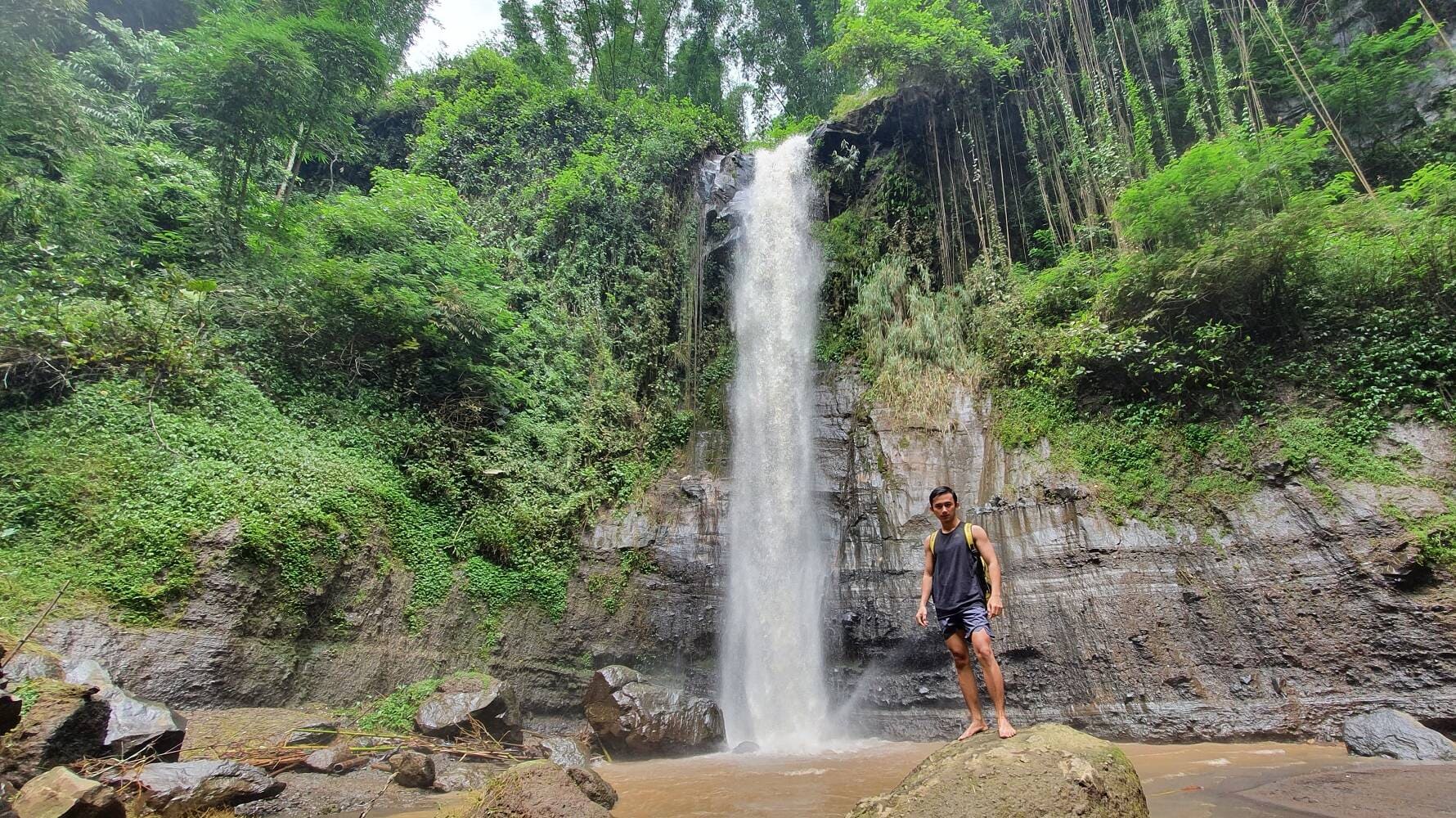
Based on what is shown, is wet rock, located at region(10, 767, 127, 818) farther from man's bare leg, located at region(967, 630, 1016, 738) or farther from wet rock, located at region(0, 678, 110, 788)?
man's bare leg, located at region(967, 630, 1016, 738)

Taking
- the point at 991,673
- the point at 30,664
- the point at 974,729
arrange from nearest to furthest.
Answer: the point at 991,673, the point at 974,729, the point at 30,664

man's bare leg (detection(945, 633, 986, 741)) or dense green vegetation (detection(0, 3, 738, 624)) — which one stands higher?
dense green vegetation (detection(0, 3, 738, 624))

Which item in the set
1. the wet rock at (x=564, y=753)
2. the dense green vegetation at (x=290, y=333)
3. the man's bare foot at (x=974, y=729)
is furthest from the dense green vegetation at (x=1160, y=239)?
the wet rock at (x=564, y=753)

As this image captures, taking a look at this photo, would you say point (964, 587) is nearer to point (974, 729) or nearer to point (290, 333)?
point (974, 729)

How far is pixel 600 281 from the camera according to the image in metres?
14.7

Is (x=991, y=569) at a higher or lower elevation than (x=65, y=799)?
higher

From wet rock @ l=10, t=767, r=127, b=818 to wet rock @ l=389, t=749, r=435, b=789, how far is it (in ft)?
8.34

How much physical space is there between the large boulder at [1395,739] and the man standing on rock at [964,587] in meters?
3.95

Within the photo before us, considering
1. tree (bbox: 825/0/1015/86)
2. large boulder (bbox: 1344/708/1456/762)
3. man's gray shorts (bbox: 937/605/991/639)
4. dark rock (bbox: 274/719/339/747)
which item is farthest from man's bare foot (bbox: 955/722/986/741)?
tree (bbox: 825/0/1015/86)

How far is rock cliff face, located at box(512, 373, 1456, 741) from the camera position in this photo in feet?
21.5

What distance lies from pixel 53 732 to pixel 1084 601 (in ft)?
31.4

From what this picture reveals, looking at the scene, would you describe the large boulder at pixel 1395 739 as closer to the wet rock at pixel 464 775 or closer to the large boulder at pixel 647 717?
the large boulder at pixel 647 717

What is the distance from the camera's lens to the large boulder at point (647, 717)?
773cm

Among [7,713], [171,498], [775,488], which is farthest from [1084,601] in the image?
[171,498]
